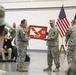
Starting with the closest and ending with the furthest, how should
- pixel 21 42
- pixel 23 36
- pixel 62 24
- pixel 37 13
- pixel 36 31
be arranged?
pixel 23 36
pixel 21 42
pixel 36 31
pixel 62 24
pixel 37 13

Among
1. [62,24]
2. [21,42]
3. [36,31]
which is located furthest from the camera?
[62,24]

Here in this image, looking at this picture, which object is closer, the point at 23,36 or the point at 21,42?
the point at 23,36

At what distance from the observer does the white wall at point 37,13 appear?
1424cm

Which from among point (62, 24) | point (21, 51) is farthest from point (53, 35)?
point (62, 24)

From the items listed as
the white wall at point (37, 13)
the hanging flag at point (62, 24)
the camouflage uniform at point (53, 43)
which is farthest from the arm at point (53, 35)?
the white wall at point (37, 13)

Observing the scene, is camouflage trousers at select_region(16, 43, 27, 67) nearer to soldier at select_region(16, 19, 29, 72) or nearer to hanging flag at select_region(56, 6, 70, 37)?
soldier at select_region(16, 19, 29, 72)

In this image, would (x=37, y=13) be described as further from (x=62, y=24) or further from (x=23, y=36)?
(x=23, y=36)

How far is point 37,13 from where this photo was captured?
14.6 m

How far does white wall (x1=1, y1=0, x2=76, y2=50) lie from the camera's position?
1424 cm

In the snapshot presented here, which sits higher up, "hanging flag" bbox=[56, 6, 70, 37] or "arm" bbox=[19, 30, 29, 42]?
"hanging flag" bbox=[56, 6, 70, 37]

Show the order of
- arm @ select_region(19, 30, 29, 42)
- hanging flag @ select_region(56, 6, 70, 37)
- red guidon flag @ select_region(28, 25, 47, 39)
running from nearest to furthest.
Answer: arm @ select_region(19, 30, 29, 42), red guidon flag @ select_region(28, 25, 47, 39), hanging flag @ select_region(56, 6, 70, 37)

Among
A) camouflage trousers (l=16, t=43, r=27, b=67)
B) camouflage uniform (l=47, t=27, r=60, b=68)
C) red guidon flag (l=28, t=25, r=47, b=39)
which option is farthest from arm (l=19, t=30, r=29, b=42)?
red guidon flag (l=28, t=25, r=47, b=39)

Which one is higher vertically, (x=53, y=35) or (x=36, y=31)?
(x=36, y=31)

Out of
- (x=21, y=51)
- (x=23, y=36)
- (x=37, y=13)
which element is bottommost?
(x=21, y=51)
